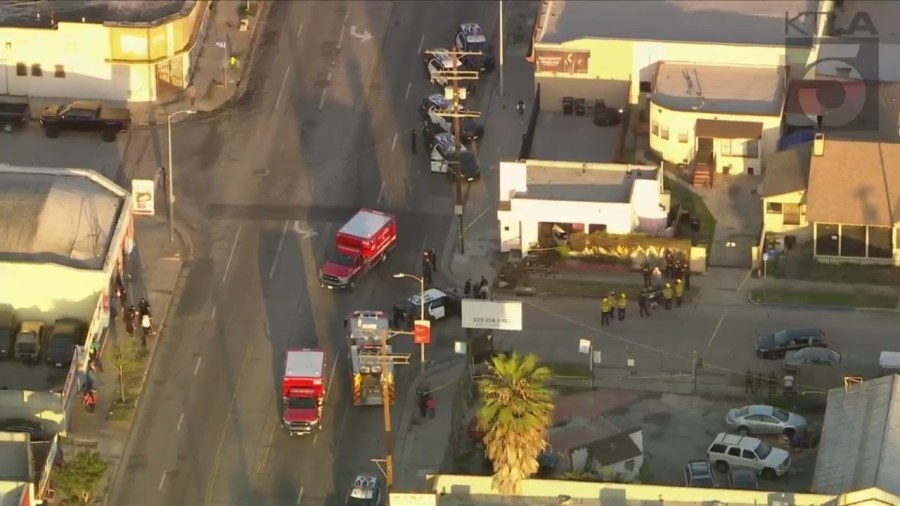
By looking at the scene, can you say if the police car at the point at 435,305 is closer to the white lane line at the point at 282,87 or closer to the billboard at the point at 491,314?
the billboard at the point at 491,314

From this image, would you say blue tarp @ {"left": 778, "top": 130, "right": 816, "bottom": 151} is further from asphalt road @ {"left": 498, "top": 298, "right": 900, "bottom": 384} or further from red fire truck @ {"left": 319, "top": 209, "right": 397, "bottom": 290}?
red fire truck @ {"left": 319, "top": 209, "right": 397, "bottom": 290}

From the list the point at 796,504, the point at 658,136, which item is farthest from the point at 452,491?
the point at 658,136

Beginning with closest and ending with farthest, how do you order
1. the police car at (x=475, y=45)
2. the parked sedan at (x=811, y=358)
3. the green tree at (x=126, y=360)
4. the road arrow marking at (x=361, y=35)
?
the parked sedan at (x=811, y=358), the green tree at (x=126, y=360), the police car at (x=475, y=45), the road arrow marking at (x=361, y=35)

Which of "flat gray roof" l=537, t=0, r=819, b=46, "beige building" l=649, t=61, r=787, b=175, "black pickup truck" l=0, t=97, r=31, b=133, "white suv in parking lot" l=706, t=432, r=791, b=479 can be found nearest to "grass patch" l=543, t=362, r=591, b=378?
"white suv in parking lot" l=706, t=432, r=791, b=479

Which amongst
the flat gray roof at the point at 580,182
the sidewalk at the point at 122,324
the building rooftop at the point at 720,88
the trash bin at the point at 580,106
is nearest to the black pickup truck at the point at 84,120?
the sidewalk at the point at 122,324

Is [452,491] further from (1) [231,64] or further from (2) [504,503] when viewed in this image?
(1) [231,64]

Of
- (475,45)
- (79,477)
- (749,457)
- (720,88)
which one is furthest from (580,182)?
(79,477)
